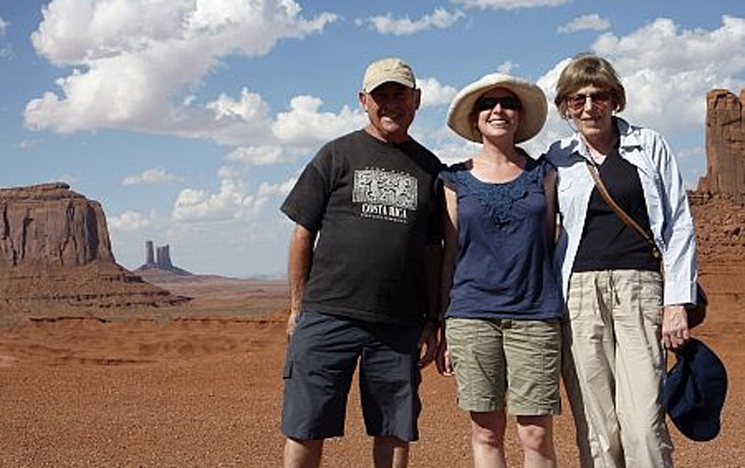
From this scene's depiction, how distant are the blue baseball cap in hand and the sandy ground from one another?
3.61 meters

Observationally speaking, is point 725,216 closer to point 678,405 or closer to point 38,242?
point 678,405

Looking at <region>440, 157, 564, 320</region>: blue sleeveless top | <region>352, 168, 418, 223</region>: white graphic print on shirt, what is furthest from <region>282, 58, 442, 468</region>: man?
<region>440, 157, 564, 320</region>: blue sleeveless top

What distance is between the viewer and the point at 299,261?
14.8ft

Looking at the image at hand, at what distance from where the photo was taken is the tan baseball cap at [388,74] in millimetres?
4348

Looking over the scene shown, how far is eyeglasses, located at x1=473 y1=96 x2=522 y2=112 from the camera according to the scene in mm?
4379

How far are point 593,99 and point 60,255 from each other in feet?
321

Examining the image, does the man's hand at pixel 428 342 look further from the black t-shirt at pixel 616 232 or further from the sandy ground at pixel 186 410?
the sandy ground at pixel 186 410

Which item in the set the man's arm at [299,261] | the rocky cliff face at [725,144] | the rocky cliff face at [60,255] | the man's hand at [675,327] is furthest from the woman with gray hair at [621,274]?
the rocky cliff face at [60,255]

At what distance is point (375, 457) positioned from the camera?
4.63m

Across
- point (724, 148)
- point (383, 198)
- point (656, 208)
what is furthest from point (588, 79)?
point (724, 148)

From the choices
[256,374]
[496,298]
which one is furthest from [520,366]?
[256,374]

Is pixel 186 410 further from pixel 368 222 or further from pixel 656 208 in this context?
pixel 656 208

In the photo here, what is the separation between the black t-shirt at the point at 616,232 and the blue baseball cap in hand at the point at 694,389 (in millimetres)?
424

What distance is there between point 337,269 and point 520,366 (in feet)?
3.11
